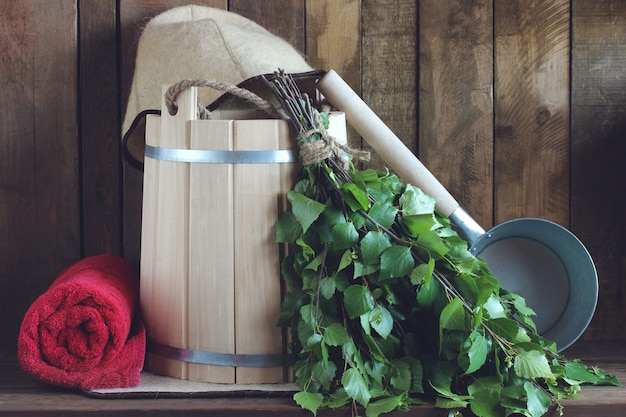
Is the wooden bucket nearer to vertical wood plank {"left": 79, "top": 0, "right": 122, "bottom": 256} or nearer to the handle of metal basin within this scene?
the handle of metal basin

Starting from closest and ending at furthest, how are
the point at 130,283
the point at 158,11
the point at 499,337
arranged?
the point at 499,337
the point at 130,283
the point at 158,11

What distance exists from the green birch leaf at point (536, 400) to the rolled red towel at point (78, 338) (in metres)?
0.57

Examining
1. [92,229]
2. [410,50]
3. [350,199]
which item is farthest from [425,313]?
[92,229]

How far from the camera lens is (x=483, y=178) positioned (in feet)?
4.88

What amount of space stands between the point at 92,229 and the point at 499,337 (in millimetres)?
859

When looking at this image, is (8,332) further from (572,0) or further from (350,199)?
(572,0)

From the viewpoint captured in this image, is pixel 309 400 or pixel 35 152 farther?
pixel 35 152

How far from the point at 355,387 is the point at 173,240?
35cm

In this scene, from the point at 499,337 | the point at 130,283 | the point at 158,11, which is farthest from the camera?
the point at 158,11

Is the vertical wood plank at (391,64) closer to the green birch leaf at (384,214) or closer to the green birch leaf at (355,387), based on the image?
the green birch leaf at (384,214)

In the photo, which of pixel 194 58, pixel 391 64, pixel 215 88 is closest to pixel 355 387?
pixel 215 88

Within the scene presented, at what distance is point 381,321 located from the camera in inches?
40.0

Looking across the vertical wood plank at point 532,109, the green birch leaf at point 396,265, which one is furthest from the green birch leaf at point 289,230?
the vertical wood plank at point 532,109

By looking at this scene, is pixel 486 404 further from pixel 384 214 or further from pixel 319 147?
pixel 319 147
